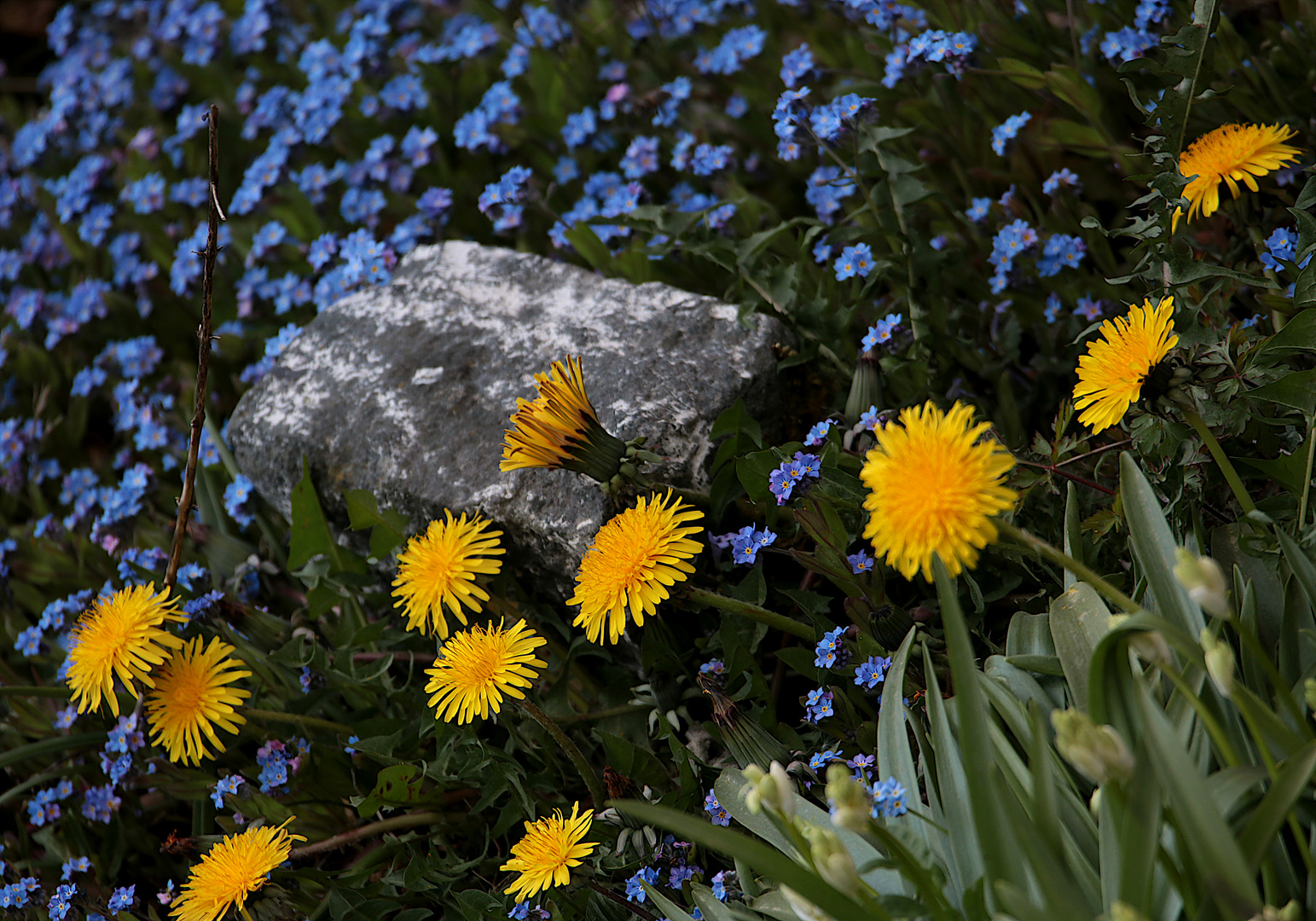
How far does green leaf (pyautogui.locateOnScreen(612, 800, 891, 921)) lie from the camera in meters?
1.16

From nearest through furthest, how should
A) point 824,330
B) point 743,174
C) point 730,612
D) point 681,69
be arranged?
point 730,612
point 824,330
point 743,174
point 681,69

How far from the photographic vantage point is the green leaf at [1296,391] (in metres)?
1.50

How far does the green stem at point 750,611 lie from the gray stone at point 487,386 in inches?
12.0

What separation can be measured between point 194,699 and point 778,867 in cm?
122

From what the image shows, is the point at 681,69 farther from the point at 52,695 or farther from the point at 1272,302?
the point at 52,695

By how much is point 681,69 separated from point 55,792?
268 centimetres

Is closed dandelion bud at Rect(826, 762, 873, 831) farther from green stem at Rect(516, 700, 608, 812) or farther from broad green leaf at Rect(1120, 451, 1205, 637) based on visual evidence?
green stem at Rect(516, 700, 608, 812)

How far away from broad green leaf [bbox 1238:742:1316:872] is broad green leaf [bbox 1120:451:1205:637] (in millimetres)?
321

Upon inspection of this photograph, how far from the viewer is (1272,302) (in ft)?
5.90

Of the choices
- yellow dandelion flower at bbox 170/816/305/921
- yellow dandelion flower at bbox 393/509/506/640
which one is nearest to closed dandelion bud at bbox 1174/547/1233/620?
yellow dandelion flower at bbox 393/509/506/640

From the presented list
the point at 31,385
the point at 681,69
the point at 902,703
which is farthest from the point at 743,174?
the point at 31,385

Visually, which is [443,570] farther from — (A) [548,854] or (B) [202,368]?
(B) [202,368]

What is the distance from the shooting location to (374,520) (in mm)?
2084

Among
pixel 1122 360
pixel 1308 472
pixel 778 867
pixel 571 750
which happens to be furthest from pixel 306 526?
pixel 1308 472
